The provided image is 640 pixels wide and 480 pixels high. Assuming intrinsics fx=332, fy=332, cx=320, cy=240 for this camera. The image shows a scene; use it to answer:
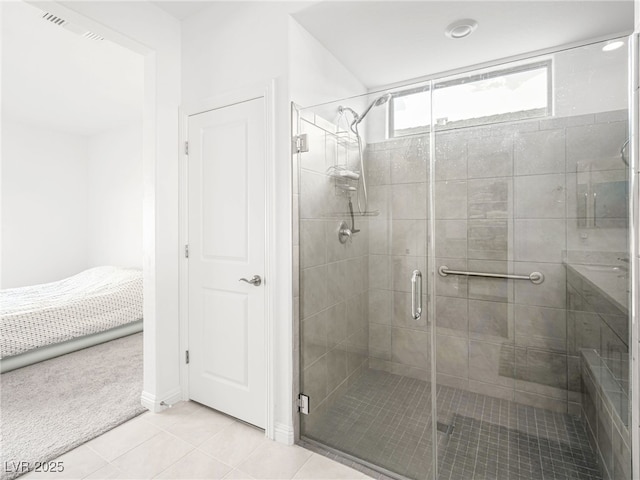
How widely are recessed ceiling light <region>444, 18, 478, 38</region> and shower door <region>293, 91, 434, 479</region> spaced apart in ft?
2.55

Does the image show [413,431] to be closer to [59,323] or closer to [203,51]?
[203,51]

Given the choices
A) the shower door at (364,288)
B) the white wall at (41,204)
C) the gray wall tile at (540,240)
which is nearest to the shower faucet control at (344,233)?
the shower door at (364,288)

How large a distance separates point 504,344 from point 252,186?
1692mm

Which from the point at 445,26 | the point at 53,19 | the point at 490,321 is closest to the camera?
the point at 490,321

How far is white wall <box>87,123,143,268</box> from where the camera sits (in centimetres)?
466

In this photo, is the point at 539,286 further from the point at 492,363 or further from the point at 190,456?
the point at 190,456

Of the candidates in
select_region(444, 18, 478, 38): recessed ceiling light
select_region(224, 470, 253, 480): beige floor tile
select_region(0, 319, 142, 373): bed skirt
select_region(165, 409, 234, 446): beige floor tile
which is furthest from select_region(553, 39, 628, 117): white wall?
select_region(0, 319, 142, 373): bed skirt

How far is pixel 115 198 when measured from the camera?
4906mm

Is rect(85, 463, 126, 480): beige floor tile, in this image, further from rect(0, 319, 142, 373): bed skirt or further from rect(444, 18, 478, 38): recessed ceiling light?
rect(444, 18, 478, 38): recessed ceiling light

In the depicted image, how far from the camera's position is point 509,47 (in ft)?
7.33

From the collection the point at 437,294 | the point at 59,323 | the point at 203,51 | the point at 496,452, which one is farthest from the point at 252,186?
the point at 59,323

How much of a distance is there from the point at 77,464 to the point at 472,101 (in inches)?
110

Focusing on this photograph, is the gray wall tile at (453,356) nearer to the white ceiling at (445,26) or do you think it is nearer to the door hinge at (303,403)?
the door hinge at (303,403)

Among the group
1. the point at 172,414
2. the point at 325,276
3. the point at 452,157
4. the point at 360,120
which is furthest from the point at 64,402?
the point at 452,157
